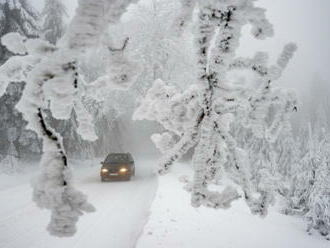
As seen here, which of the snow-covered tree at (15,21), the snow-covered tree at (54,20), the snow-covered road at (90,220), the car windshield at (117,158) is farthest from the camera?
the snow-covered tree at (54,20)

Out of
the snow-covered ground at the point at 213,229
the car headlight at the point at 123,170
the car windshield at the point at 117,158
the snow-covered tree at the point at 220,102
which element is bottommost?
the car headlight at the point at 123,170

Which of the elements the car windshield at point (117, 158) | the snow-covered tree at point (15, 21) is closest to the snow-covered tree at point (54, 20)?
the snow-covered tree at point (15, 21)

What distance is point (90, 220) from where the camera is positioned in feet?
29.6

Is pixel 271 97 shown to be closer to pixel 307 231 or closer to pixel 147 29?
pixel 307 231

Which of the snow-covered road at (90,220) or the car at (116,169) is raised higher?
the snow-covered road at (90,220)

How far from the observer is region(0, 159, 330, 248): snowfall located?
752cm

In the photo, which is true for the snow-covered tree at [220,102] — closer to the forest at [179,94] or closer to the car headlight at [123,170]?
the forest at [179,94]

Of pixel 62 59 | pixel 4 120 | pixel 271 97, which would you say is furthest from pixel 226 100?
pixel 4 120

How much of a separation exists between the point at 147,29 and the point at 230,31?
25.7 metres

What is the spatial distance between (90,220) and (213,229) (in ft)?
11.0

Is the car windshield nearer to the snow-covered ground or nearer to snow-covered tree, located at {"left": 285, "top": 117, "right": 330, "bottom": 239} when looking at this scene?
the snow-covered ground

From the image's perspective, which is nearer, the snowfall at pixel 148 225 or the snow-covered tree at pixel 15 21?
the snowfall at pixel 148 225

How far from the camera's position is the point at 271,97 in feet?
7.96

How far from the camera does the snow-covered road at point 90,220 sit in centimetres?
718
